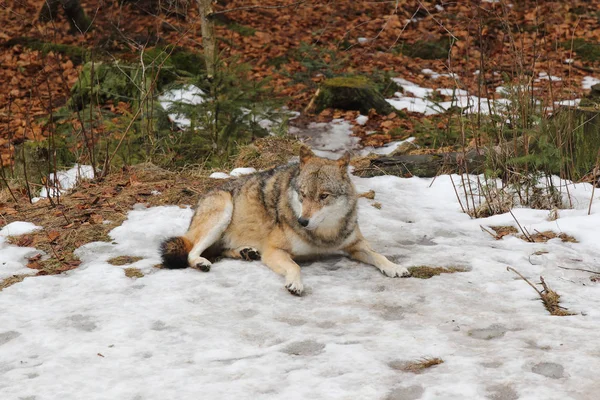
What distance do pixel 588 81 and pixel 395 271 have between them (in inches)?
436

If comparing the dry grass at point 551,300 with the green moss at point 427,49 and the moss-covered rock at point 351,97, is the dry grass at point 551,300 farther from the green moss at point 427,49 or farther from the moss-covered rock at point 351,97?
the green moss at point 427,49

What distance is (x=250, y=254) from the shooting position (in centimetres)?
618

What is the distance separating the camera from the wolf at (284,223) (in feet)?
18.7

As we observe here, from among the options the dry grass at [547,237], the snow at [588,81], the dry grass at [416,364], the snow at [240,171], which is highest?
the snow at [588,81]

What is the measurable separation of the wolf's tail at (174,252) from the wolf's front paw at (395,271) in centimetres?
187

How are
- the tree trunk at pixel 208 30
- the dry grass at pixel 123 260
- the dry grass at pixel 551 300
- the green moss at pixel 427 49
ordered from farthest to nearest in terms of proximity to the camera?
the green moss at pixel 427 49, the tree trunk at pixel 208 30, the dry grass at pixel 123 260, the dry grass at pixel 551 300

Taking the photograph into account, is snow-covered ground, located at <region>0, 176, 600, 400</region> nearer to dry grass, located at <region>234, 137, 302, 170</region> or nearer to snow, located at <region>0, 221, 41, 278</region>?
snow, located at <region>0, 221, 41, 278</region>

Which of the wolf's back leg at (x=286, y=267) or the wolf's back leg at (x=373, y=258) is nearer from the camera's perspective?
the wolf's back leg at (x=286, y=267)

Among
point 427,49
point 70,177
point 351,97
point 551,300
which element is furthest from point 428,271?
point 427,49

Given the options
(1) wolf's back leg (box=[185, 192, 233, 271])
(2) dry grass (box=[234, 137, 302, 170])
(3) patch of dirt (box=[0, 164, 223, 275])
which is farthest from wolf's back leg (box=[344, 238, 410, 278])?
(2) dry grass (box=[234, 137, 302, 170])

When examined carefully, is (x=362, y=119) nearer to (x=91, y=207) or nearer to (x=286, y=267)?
(x=91, y=207)

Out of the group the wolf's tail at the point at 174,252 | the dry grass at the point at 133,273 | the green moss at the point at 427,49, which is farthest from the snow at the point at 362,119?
the dry grass at the point at 133,273

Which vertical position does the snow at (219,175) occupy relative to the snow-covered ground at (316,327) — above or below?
above

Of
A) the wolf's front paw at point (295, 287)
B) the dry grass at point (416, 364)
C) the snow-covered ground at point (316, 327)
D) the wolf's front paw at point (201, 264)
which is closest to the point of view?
the snow-covered ground at point (316, 327)
